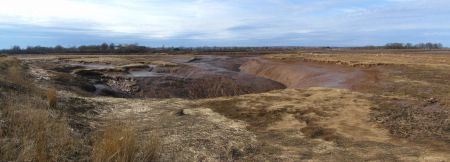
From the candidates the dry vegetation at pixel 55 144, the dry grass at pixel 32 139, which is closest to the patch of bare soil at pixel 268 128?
the dry vegetation at pixel 55 144

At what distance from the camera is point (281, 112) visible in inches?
716

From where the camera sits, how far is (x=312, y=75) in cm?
3794

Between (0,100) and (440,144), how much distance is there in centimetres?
1094

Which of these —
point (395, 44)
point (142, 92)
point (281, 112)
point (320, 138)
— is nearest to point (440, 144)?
point (320, 138)

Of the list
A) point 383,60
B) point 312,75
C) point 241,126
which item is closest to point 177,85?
point 312,75

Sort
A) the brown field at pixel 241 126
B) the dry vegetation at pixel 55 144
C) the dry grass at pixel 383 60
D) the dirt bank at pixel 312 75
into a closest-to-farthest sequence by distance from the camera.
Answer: the dry vegetation at pixel 55 144
the brown field at pixel 241 126
the dirt bank at pixel 312 75
the dry grass at pixel 383 60

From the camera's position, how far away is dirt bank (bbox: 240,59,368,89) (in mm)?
30516

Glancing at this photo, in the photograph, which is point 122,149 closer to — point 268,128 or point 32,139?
point 32,139

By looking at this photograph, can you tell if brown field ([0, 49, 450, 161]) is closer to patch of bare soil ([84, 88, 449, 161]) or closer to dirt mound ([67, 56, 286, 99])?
patch of bare soil ([84, 88, 449, 161])

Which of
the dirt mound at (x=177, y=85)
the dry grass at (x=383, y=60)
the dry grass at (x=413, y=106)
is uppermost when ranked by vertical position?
the dry grass at (x=413, y=106)

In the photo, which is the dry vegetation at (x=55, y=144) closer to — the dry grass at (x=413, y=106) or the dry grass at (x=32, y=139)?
the dry grass at (x=32, y=139)

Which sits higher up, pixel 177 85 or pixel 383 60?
pixel 383 60

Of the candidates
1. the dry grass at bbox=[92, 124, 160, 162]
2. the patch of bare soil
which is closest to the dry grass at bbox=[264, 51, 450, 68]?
the patch of bare soil

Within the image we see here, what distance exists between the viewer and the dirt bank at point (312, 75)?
30.5 m
